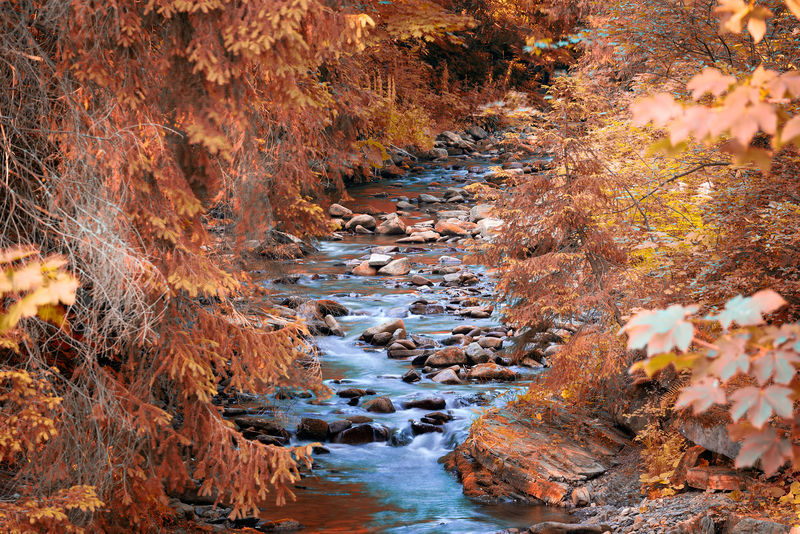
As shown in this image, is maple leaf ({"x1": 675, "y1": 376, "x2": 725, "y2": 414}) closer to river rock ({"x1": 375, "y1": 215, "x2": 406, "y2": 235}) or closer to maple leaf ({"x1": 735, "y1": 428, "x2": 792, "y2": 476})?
maple leaf ({"x1": 735, "y1": 428, "x2": 792, "y2": 476})

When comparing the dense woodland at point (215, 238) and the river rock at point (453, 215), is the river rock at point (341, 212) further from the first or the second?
the dense woodland at point (215, 238)

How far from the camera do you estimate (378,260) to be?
51.9 ft

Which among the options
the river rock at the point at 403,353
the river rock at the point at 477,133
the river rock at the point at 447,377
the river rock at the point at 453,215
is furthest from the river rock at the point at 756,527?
the river rock at the point at 477,133

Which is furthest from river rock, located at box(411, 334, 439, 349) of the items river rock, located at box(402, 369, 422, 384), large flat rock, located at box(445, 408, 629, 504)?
large flat rock, located at box(445, 408, 629, 504)

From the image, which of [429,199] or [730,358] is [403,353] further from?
[429,199]

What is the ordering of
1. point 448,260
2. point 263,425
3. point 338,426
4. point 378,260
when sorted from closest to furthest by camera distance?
point 263,425
point 338,426
point 378,260
point 448,260

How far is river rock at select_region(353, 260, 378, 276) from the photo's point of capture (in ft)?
51.1

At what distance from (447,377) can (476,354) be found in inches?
32.8

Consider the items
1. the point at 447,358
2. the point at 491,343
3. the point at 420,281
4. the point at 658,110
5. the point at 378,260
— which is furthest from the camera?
the point at 378,260

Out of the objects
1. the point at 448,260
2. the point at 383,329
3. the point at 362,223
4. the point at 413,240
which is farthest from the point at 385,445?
the point at 362,223

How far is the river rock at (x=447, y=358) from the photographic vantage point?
10820 millimetres

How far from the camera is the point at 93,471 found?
4988 millimetres

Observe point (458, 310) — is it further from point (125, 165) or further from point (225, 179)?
point (125, 165)

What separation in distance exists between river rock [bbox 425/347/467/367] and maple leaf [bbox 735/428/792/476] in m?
8.59
